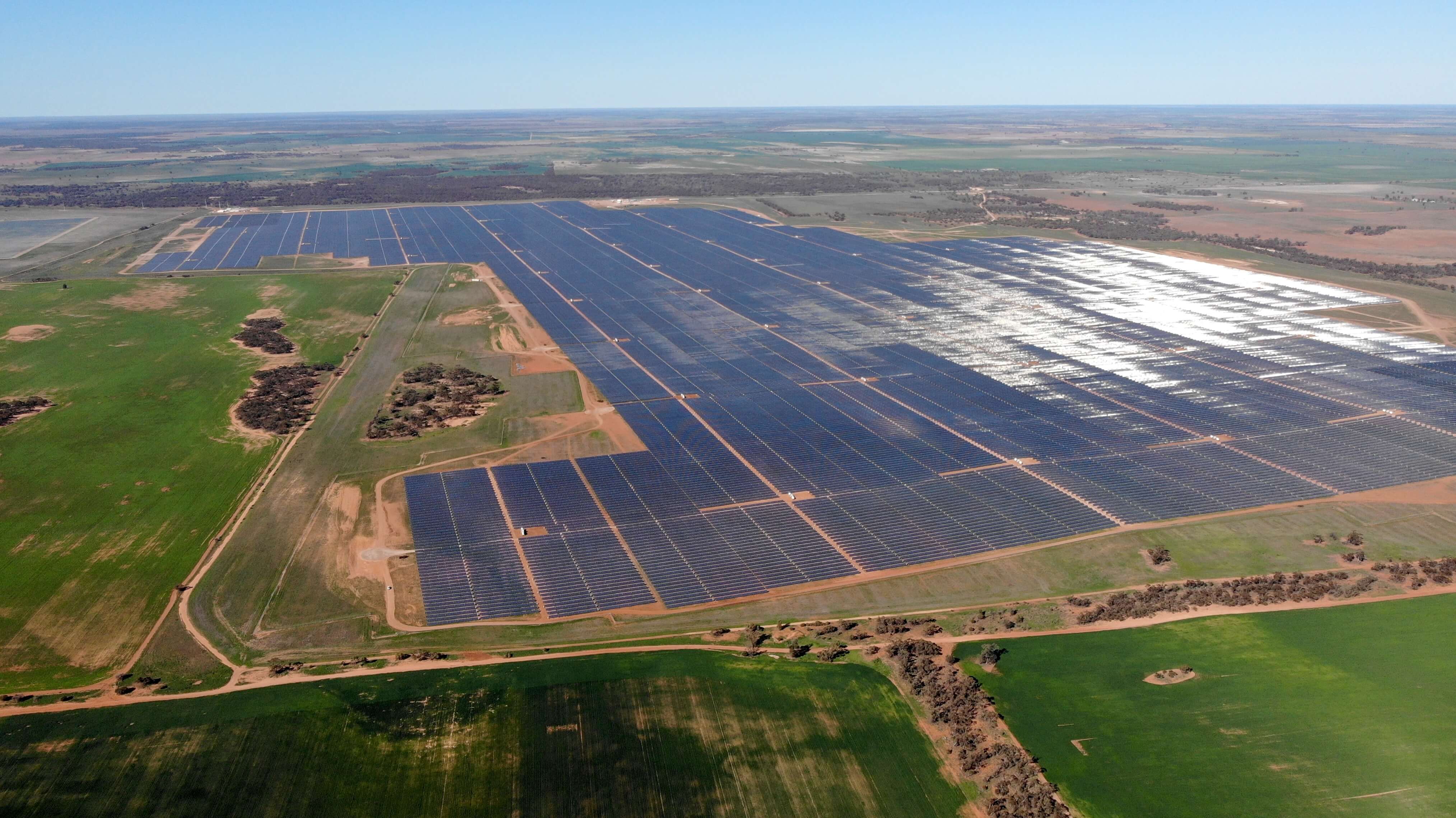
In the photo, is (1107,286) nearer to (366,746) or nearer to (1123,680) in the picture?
(1123,680)

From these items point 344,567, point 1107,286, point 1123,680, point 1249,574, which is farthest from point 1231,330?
point 344,567

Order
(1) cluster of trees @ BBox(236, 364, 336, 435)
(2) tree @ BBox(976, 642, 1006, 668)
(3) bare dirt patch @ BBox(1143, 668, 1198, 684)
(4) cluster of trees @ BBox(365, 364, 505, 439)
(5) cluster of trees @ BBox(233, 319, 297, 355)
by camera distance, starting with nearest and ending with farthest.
→ (3) bare dirt patch @ BBox(1143, 668, 1198, 684), (2) tree @ BBox(976, 642, 1006, 668), (4) cluster of trees @ BBox(365, 364, 505, 439), (1) cluster of trees @ BBox(236, 364, 336, 435), (5) cluster of trees @ BBox(233, 319, 297, 355)

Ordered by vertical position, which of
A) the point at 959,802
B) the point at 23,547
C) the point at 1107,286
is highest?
the point at 1107,286

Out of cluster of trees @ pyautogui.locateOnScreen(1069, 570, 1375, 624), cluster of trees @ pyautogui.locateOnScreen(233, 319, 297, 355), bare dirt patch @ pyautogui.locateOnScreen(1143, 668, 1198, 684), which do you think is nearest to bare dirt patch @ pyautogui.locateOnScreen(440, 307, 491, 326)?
cluster of trees @ pyautogui.locateOnScreen(233, 319, 297, 355)

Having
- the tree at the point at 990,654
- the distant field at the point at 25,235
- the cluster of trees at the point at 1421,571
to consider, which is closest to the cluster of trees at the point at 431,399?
the tree at the point at 990,654

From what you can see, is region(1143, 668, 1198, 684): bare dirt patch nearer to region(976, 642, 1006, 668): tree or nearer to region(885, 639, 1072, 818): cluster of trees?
region(976, 642, 1006, 668): tree

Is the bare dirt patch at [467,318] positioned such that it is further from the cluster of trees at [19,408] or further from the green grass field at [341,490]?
the cluster of trees at [19,408]
